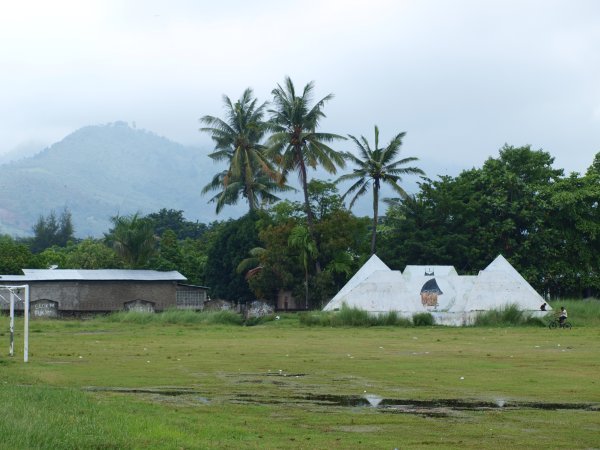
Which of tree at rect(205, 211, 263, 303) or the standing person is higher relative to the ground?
tree at rect(205, 211, 263, 303)

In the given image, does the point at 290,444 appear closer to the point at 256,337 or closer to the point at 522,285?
the point at 256,337

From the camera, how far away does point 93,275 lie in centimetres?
7206

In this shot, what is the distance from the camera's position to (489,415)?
1780 cm

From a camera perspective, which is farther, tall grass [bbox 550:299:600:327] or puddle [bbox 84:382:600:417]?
tall grass [bbox 550:299:600:327]

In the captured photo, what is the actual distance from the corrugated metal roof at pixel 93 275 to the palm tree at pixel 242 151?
748 centimetres

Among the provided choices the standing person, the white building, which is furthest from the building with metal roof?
the standing person

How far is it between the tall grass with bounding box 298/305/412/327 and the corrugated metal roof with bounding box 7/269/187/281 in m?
20.9

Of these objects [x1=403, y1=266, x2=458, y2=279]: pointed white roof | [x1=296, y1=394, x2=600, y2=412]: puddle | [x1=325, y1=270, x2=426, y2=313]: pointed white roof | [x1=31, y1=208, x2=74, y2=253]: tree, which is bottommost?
[x1=296, y1=394, x2=600, y2=412]: puddle

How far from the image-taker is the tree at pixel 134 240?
77250mm

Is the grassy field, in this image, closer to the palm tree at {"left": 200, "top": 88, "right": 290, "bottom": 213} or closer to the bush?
the bush

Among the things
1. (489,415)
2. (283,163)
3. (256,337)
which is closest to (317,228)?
(283,163)

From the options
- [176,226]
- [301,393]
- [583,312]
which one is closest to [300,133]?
[583,312]

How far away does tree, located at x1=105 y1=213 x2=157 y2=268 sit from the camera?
77.2m

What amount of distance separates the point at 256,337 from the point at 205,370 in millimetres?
18424
